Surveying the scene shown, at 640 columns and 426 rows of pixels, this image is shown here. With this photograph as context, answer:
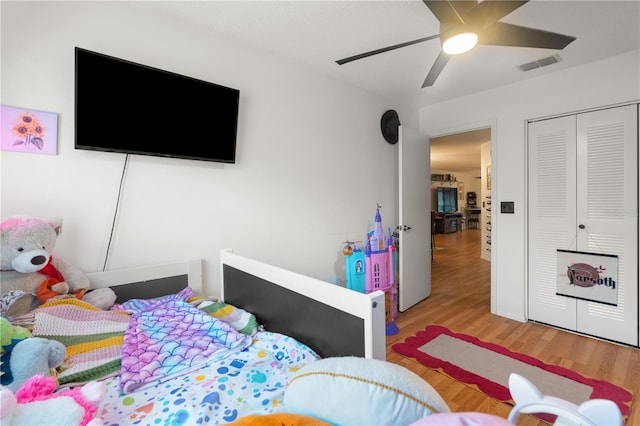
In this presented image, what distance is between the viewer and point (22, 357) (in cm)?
80

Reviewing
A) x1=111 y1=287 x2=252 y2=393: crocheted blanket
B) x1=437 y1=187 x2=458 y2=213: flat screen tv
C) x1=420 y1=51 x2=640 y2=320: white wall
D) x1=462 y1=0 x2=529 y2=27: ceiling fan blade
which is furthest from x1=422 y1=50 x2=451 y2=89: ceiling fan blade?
x1=437 y1=187 x2=458 y2=213: flat screen tv

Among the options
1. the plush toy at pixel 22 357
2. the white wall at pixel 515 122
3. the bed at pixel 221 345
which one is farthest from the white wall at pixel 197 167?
the white wall at pixel 515 122

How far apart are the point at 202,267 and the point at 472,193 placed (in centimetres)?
1091

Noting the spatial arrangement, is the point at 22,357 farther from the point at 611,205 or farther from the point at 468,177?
the point at 468,177

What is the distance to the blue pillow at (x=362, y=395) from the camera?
2.03 ft

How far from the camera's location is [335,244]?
2.67 meters

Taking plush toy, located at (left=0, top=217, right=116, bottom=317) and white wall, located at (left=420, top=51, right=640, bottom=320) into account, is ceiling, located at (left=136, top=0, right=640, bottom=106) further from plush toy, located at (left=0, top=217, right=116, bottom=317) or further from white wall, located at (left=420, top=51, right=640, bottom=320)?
plush toy, located at (left=0, top=217, right=116, bottom=317)

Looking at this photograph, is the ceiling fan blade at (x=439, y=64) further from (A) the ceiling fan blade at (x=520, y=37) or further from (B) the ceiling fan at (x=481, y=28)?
(A) the ceiling fan blade at (x=520, y=37)

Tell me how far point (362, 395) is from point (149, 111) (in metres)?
1.72

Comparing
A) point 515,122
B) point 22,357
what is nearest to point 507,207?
point 515,122

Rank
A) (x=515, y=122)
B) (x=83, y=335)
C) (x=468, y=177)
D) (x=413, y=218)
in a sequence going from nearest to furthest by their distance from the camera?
1. (x=83, y=335)
2. (x=515, y=122)
3. (x=413, y=218)
4. (x=468, y=177)

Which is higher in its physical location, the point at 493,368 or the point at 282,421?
the point at 282,421

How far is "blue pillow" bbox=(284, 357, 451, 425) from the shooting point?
619 millimetres

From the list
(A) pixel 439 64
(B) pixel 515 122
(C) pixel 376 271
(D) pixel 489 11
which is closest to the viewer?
(D) pixel 489 11
